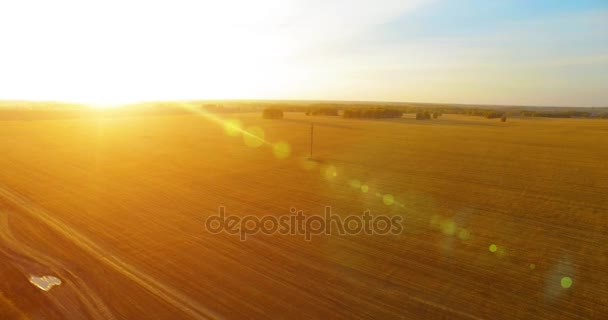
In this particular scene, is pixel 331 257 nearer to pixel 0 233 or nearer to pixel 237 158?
pixel 0 233

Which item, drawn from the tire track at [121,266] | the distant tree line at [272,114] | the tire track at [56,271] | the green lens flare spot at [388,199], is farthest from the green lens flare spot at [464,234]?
the distant tree line at [272,114]

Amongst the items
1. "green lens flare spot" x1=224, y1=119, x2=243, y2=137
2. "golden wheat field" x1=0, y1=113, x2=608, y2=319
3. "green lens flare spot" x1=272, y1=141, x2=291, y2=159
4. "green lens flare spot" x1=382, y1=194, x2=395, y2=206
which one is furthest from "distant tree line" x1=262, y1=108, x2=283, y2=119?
"green lens flare spot" x1=382, y1=194, x2=395, y2=206

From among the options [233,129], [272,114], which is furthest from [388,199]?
[272,114]

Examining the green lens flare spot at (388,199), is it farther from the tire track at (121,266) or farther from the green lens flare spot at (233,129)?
the green lens flare spot at (233,129)

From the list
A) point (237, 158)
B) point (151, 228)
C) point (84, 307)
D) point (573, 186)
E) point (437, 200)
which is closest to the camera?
point (84, 307)

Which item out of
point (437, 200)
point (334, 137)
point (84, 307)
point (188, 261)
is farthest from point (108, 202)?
point (334, 137)

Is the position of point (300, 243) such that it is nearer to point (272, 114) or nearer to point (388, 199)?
point (388, 199)
